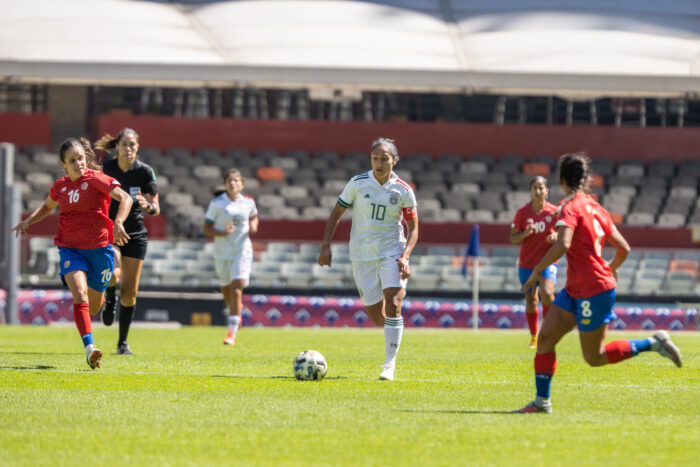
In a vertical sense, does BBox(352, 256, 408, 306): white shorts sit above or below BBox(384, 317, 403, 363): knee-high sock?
above

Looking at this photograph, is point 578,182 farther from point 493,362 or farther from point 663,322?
point 663,322

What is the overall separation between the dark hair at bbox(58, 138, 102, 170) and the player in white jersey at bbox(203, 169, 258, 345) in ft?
14.0

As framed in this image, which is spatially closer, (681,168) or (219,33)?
(219,33)

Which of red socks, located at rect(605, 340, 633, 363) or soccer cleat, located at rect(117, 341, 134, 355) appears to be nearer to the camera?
red socks, located at rect(605, 340, 633, 363)

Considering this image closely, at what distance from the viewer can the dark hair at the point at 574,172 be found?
26.2 feet

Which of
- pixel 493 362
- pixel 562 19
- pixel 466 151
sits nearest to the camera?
pixel 493 362

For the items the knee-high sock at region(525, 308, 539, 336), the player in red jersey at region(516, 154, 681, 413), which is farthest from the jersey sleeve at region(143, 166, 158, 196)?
the player in red jersey at region(516, 154, 681, 413)

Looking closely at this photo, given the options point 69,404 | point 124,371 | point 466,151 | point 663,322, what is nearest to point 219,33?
point 466,151

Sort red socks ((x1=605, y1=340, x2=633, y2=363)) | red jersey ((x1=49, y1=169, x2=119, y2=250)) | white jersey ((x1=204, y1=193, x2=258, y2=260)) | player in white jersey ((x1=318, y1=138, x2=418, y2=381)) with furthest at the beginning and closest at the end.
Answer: white jersey ((x1=204, y1=193, x2=258, y2=260)) < red jersey ((x1=49, y1=169, x2=119, y2=250)) < player in white jersey ((x1=318, y1=138, x2=418, y2=381)) < red socks ((x1=605, y1=340, x2=633, y2=363))

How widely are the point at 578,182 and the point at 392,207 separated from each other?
2956mm

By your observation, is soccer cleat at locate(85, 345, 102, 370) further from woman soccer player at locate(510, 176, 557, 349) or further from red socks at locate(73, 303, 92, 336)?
woman soccer player at locate(510, 176, 557, 349)

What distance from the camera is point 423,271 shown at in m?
25.3

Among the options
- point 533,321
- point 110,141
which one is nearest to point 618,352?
point 110,141

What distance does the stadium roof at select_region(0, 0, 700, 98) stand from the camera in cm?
3089
